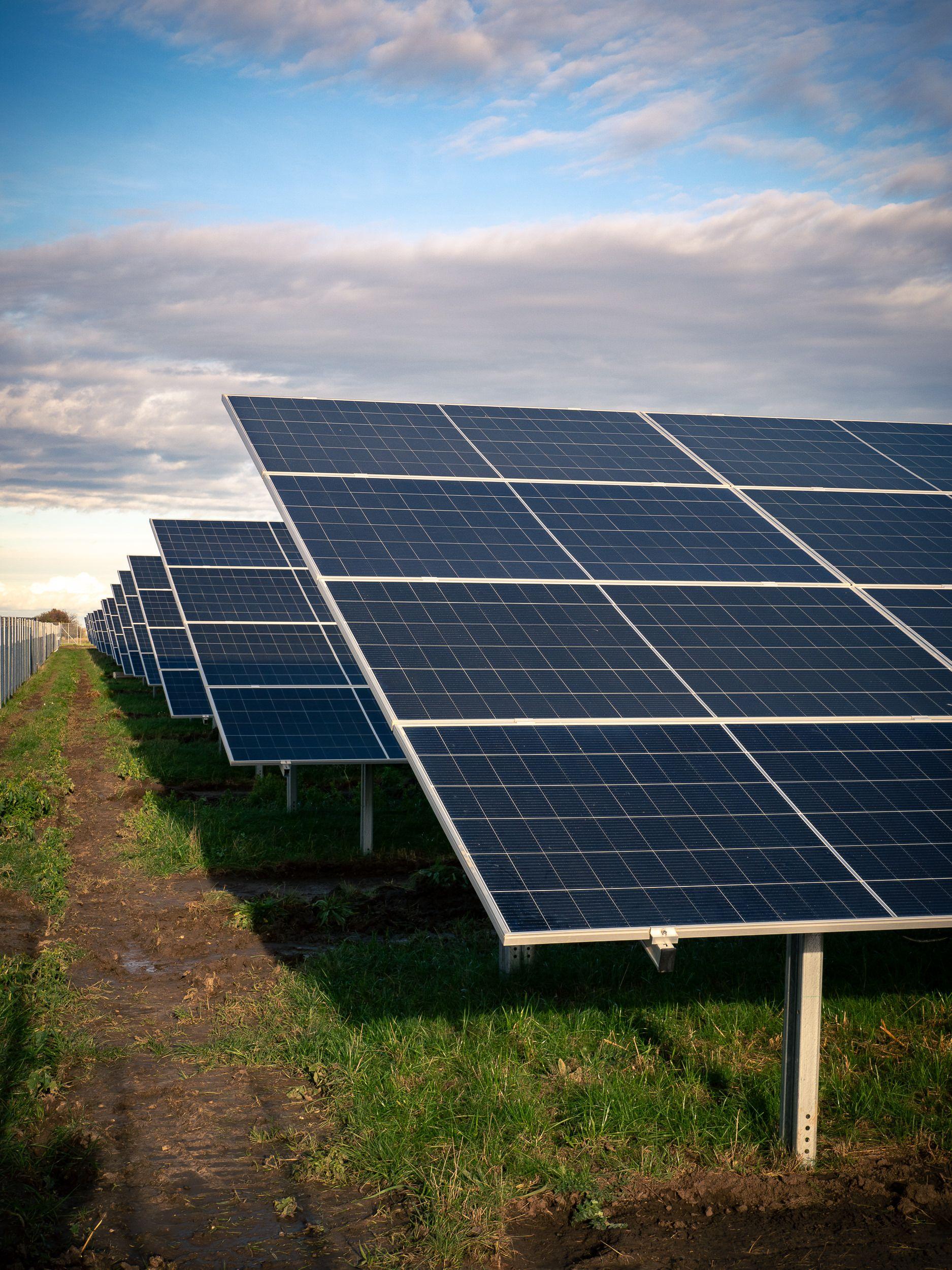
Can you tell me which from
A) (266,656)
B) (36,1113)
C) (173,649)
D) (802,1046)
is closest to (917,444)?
(802,1046)

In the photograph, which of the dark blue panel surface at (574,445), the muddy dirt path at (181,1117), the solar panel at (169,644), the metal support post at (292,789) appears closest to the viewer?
the muddy dirt path at (181,1117)

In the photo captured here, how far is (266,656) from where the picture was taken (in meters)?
19.1

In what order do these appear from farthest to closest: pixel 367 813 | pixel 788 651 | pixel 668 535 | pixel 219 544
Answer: pixel 219 544 < pixel 367 813 < pixel 668 535 < pixel 788 651

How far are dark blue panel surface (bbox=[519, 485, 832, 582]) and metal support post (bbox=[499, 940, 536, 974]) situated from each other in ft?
11.3

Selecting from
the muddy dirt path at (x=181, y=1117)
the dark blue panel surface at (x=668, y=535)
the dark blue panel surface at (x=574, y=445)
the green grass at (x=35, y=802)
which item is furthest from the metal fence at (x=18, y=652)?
the dark blue panel surface at (x=668, y=535)

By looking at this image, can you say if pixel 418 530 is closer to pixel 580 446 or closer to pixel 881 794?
pixel 580 446

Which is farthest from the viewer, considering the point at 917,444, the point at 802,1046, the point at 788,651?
the point at 917,444

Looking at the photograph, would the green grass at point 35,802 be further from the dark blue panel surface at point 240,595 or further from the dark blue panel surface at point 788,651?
the dark blue panel surface at point 788,651

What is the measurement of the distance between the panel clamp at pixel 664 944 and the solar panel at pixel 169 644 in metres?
17.3

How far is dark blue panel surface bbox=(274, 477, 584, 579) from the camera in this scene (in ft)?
31.0

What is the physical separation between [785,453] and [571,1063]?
8.63 meters

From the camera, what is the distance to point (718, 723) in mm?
7734

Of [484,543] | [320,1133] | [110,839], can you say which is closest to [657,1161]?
[320,1133]

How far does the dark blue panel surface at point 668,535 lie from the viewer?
1002 cm
